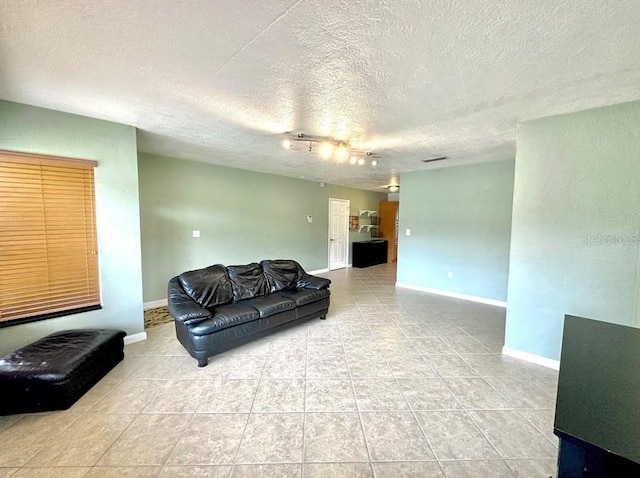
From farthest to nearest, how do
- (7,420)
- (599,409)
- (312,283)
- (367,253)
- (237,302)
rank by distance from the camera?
1. (367,253)
2. (312,283)
3. (237,302)
4. (7,420)
5. (599,409)

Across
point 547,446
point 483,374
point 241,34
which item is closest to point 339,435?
point 547,446

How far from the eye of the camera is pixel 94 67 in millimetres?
1830

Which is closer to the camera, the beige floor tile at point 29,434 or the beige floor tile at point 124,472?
the beige floor tile at point 124,472

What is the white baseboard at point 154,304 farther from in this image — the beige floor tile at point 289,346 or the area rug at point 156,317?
the beige floor tile at point 289,346

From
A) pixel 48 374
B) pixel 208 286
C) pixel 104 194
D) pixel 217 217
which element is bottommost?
pixel 48 374

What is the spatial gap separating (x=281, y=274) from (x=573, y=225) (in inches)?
136

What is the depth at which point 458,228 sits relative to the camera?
5.13 m

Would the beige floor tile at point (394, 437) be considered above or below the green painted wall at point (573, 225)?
below

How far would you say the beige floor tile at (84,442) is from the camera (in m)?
1.63

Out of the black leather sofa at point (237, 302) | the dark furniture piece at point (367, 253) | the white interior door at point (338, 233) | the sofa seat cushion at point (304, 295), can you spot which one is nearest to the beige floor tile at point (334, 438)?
the black leather sofa at point (237, 302)

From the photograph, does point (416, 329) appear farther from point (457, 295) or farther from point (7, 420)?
point (7, 420)

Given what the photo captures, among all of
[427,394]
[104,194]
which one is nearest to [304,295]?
[427,394]

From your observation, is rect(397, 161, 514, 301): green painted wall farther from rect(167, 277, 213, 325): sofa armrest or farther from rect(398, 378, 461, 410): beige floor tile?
rect(167, 277, 213, 325): sofa armrest

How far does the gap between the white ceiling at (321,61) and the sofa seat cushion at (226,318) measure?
210 centimetres
